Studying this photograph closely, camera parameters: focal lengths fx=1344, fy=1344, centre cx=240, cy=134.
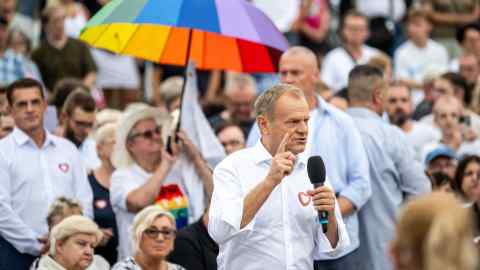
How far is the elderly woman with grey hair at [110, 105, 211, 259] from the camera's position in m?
10.8

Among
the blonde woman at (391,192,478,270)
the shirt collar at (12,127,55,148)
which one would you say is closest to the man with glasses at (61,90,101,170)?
the shirt collar at (12,127,55,148)

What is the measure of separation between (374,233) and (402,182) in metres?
0.54

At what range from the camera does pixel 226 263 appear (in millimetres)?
7844

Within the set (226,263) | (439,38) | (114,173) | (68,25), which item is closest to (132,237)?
(114,173)

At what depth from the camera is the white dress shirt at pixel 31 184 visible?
995cm

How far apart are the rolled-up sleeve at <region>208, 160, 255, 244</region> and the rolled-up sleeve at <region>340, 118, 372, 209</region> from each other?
210 cm

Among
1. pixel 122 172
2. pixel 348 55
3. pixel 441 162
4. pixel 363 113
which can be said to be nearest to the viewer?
pixel 363 113

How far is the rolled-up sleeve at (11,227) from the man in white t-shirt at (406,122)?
4.87 m

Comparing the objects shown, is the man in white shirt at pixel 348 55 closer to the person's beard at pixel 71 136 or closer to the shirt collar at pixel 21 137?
the person's beard at pixel 71 136

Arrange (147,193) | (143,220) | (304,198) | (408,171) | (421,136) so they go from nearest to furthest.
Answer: (304,198), (143,220), (408,171), (147,193), (421,136)

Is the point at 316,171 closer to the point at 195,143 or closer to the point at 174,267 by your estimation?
the point at 174,267

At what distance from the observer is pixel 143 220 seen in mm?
10125

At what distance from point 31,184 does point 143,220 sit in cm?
90

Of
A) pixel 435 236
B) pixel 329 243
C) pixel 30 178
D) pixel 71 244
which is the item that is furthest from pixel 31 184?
pixel 435 236
